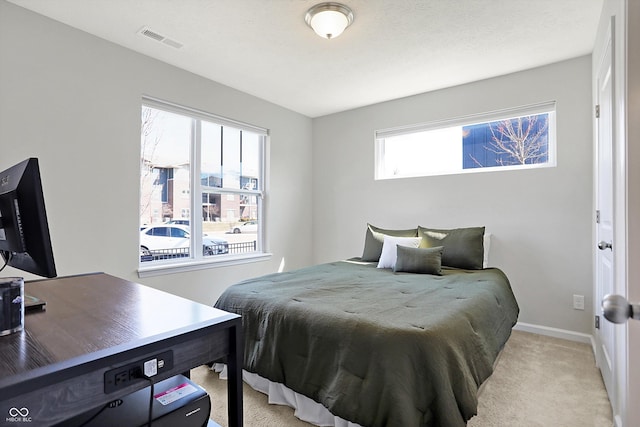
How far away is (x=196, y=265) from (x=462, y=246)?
2.48 metres

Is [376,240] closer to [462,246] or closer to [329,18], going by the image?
[462,246]

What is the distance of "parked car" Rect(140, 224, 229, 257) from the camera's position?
9.89 feet

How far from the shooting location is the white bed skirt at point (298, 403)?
5.45ft

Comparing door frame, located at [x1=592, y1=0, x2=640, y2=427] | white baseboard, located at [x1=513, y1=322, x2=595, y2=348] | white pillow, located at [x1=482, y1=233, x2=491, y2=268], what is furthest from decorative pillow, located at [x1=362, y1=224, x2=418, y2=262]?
door frame, located at [x1=592, y1=0, x2=640, y2=427]

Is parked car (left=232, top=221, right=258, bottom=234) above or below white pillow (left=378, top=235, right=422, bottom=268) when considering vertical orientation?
above

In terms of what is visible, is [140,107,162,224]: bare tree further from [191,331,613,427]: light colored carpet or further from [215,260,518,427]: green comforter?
[191,331,613,427]: light colored carpet

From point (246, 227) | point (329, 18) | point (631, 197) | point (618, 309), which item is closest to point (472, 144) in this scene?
point (329, 18)

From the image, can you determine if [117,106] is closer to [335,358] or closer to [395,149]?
[335,358]

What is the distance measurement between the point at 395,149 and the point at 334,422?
317 cm

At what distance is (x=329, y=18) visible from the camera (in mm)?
2211

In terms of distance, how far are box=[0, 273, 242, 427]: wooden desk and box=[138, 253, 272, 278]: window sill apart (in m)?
1.68

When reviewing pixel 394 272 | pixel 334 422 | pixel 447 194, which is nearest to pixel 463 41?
pixel 447 194

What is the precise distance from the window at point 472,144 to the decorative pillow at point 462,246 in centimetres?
75

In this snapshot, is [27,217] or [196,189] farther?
[196,189]
